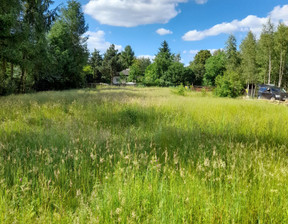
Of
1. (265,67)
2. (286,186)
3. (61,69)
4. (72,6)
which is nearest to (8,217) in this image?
(286,186)

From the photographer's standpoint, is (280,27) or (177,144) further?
(280,27)

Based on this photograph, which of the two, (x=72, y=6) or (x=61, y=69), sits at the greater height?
(x=72, y=6)

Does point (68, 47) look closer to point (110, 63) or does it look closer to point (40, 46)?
point (40, 46)

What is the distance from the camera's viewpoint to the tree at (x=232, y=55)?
45.5m

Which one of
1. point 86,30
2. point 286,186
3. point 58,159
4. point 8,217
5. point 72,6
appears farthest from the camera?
point 86,30

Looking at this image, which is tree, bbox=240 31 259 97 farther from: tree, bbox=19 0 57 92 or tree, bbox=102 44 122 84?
tree, bbox=102 44 122 84

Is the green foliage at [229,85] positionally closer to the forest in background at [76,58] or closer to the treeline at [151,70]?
the forest in background at [76,58]

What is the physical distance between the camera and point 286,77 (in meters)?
39.3

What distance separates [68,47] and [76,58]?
235cm

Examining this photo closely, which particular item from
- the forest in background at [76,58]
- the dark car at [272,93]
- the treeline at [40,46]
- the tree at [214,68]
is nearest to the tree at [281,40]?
the forest in background at [76,58]

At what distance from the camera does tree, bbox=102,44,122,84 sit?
6831 centimetres

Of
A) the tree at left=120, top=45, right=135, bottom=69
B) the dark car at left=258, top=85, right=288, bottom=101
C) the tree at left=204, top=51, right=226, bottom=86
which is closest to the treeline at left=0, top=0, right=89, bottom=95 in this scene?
the dark car at left=258, top=85, right=288, bottom=101

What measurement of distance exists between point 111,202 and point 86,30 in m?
38.5

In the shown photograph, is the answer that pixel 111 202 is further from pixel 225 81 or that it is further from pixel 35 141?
pixel 225 81
